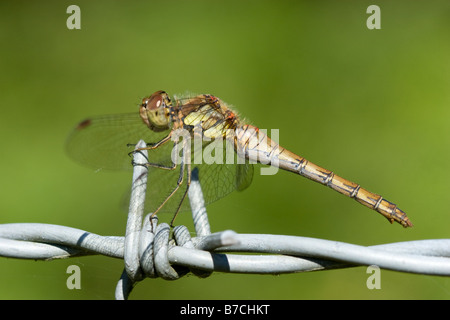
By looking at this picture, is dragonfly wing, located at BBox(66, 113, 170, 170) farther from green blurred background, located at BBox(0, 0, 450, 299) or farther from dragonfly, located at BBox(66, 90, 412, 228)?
green blurred background, located at BBox(0, 0, 450, 299)

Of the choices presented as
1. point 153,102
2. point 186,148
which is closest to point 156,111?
point 153,102

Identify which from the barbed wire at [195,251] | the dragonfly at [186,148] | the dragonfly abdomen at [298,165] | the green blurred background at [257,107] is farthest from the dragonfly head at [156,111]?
the barbed wire at [195,251]

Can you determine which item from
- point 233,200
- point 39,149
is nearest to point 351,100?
point 233,200

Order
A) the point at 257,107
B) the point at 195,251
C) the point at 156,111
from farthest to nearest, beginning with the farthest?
the point at 257,107
the point at 156,111
the point at 195,251

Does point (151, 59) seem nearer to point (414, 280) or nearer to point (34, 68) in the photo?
point (34, 68)

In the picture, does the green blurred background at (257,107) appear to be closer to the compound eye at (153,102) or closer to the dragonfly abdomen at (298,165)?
the dragonfly abdomen at (298,165)

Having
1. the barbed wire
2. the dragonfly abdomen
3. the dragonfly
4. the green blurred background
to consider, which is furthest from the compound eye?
the barbed wire

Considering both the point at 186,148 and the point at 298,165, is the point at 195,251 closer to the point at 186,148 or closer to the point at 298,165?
the point at 186,148
